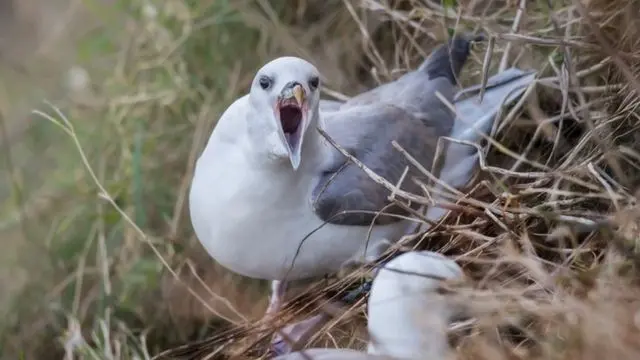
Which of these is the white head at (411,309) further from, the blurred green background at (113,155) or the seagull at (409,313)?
the blurred green background at (113,155)

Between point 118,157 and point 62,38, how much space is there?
29 cm

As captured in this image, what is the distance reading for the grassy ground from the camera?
1.01 metres

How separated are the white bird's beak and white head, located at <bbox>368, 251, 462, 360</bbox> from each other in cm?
16

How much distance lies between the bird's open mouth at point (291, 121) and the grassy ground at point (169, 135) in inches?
8.5

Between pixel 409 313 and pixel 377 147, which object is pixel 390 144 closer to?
pixel 377 147

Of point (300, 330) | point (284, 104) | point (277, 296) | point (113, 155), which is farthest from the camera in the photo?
point (113, 155)

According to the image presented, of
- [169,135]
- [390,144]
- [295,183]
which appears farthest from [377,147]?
[169,135]

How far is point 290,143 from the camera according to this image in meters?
0.95

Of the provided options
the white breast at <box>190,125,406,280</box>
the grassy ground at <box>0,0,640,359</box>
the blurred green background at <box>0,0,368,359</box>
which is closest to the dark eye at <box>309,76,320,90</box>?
the white breast at <box>190,125,406,280</box>

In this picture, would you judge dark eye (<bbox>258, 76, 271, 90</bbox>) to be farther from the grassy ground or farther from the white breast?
the grassy ground

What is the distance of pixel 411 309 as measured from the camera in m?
0.82

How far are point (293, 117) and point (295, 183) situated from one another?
82 mm

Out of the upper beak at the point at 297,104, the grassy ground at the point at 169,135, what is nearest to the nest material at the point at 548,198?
the grassy ground at the point at 169,135

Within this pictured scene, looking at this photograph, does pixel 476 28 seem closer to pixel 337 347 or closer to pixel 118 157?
pixel 337 347
